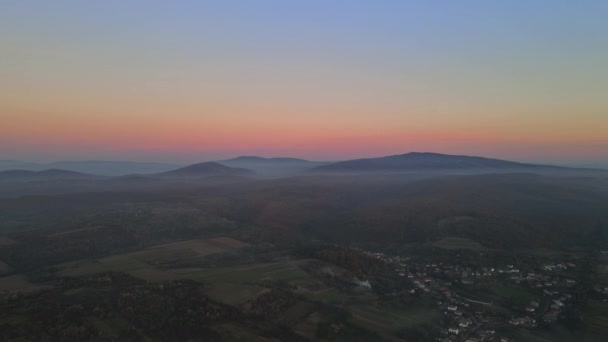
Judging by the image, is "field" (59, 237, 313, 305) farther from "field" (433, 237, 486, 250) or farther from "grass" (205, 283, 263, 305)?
"field" (433, 237, 486, 250)

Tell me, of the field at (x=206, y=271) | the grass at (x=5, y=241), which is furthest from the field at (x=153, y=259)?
the grass at (x=5, y=241)

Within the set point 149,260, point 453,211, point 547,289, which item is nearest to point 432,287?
point 547,289

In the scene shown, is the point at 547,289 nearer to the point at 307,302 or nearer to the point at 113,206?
the point at 307,302

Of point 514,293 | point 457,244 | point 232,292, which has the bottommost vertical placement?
point 514,293

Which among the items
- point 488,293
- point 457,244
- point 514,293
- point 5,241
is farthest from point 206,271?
point 457,244

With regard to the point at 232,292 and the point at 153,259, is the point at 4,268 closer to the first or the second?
the point at 153,259

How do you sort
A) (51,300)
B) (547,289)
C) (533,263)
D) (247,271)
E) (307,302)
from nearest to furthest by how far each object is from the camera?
1. (51,300)
2. (307,302)
3. (547,289)
4. (247,271)
5. (533,263)
